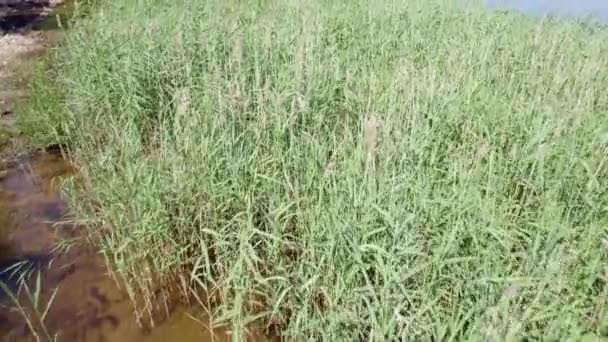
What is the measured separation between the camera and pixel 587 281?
2.18 metres

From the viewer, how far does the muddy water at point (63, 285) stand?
2787mm

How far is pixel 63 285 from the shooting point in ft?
10.2

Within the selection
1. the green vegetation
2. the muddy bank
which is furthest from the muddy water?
the green vegetation

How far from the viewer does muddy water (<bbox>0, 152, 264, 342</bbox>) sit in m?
2.79

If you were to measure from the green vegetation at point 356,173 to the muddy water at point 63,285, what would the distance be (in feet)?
0.69

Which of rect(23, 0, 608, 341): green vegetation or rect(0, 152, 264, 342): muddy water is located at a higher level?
rect(23, 0, 608, 341): green vegetation

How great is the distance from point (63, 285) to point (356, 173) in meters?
2.02

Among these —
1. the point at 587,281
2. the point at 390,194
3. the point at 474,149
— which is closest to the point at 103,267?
the point at 390,194

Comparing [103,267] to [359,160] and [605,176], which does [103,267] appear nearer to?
[359,160]

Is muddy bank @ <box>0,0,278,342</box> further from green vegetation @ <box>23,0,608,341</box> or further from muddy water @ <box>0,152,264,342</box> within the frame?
green vegetation @ <box>23,0,608,341</box>

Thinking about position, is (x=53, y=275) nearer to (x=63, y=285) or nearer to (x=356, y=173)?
(x=63, y=285)

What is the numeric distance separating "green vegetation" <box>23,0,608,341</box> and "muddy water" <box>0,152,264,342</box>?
21 centimetres

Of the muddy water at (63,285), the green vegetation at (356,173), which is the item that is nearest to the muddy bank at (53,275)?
the muddy water at (63,285)

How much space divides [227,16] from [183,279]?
313cm
